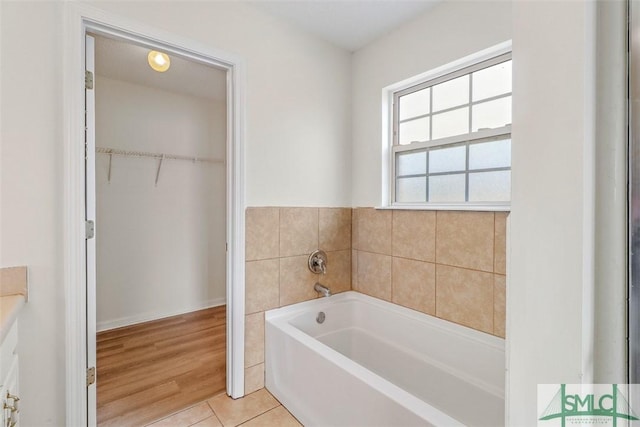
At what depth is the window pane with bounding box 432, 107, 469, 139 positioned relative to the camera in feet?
6.35

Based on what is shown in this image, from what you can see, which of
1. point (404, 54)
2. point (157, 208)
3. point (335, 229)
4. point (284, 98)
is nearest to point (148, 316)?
point (157, 208)

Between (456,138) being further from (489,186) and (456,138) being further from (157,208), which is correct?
(157,208)

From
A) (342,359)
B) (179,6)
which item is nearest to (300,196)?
(342,359)

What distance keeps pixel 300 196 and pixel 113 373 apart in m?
1.86

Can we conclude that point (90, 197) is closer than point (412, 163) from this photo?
Yes

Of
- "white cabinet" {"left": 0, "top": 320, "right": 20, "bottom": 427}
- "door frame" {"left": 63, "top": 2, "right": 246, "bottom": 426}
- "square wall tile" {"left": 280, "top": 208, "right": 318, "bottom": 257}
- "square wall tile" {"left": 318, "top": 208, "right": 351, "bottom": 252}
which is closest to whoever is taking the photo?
"white cabinet" {"left": 0, "top": 320, "right": 20, "bottom": 427}

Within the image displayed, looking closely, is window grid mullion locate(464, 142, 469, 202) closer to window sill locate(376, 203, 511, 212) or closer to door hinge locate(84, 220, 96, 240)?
window sill locate(376, 203, 511, 212)

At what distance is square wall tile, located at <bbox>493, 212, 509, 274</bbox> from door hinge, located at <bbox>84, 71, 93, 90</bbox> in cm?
225

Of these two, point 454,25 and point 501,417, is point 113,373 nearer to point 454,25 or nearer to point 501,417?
point 501,417

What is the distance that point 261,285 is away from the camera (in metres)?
2.00

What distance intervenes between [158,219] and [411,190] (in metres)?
2.66

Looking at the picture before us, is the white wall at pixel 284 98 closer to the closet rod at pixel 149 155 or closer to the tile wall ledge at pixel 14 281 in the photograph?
the tile wall ledge at pixel 14 281

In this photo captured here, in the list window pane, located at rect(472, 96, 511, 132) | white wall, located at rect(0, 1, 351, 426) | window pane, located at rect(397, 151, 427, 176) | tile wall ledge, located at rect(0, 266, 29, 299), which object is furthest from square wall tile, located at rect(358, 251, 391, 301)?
tile wall ledge, located at rect(0, 266, 29, 299)

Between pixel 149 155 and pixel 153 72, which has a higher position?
pixel 153 72
